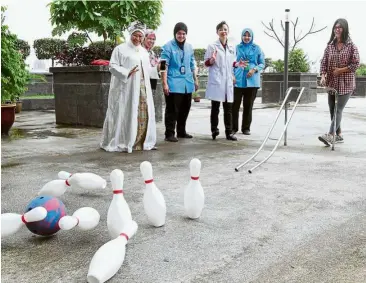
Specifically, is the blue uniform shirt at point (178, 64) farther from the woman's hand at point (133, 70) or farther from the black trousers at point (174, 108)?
the woman's hand at point (133, 70)

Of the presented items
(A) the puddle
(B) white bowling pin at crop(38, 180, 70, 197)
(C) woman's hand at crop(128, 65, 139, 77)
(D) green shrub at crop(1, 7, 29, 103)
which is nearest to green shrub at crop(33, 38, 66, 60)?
(D) green shrub at crop(1, 7, 29, 103)

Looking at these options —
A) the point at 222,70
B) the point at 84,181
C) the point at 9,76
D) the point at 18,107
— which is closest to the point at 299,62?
the point at 18,107

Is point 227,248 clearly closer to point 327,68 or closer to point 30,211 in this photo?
point 30,211

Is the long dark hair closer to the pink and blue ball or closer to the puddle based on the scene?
the puddle

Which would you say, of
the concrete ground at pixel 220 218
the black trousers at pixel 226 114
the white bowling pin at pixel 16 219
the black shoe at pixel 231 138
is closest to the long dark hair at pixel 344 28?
the concrete ground at pixel 220 218

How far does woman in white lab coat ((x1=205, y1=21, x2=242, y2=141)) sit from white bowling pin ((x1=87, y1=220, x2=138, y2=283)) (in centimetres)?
467

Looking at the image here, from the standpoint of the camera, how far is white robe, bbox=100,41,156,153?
5.97 metres

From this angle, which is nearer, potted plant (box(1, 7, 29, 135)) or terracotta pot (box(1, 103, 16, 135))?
potted plant (box(1, 7, 29, 135))

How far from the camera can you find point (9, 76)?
7.44 m

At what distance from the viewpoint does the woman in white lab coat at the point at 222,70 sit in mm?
6770

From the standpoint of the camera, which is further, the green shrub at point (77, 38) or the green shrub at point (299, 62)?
the green shrub at point (299, 62)

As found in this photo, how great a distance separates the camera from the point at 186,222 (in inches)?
121

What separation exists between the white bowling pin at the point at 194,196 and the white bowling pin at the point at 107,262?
2.52 ft

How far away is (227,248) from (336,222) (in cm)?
88
